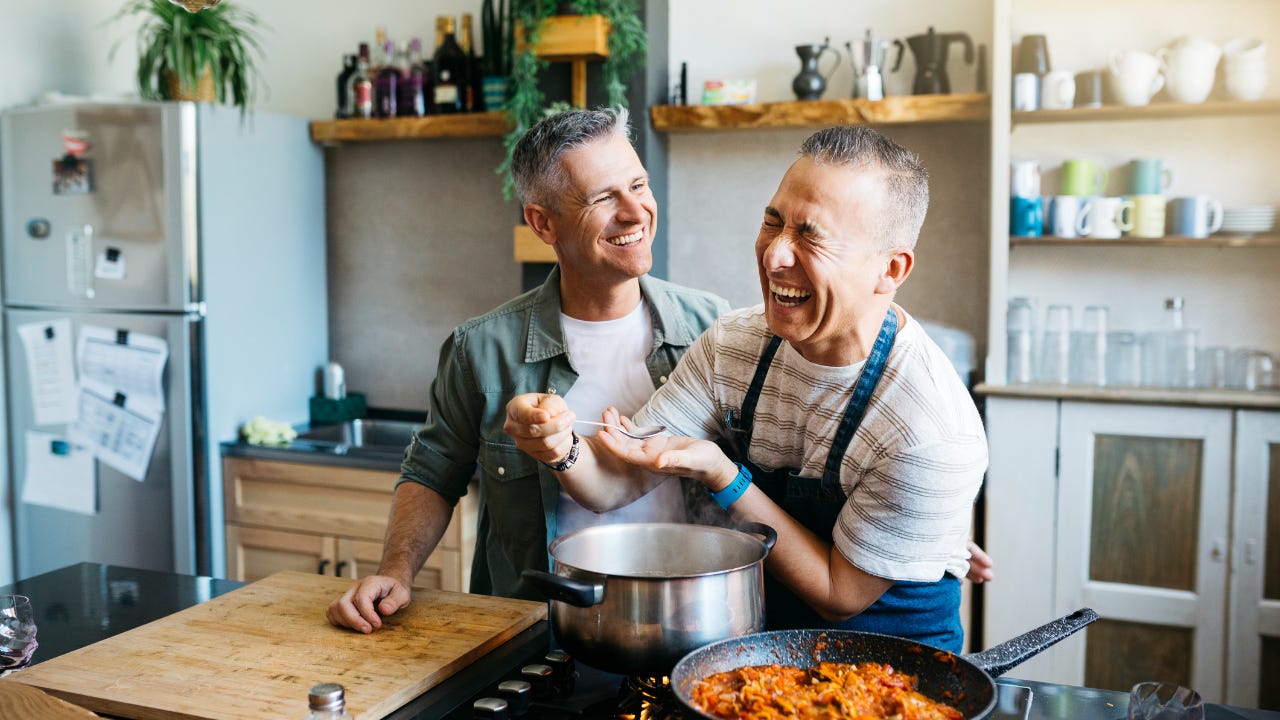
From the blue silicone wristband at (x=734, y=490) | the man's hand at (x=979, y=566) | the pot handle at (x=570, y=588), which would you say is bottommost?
the man's hand at (x=979, y=566)

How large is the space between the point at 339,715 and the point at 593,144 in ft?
3.71

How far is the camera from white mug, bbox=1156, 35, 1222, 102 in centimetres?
296

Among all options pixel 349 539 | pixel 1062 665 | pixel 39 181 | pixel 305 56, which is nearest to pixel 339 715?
pixel 349 539

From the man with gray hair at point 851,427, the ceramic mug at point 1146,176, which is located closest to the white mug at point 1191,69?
the ceramic mug at point 1146,176

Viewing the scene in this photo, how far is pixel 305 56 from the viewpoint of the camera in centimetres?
415

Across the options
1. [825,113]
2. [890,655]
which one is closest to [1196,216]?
[825,113]

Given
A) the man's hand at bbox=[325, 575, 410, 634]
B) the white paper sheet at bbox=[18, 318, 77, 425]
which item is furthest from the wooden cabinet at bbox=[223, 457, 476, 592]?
the man's hand at bbox=[325, 575, 410, 634]

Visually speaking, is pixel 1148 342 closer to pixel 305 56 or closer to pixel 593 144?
pixel 593 144

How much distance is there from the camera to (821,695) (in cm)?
114

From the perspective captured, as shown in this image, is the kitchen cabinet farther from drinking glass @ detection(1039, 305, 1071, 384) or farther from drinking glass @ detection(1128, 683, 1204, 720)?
drinking glass @ detection(1128, 683, 1204, 720)

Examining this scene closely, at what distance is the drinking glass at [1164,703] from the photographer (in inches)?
44.2

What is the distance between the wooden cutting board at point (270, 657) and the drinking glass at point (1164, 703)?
824 millimetres

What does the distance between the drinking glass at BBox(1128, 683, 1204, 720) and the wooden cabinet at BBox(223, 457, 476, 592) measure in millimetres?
2292

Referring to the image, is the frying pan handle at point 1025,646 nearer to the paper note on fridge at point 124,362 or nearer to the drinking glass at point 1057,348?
the drinking glass at point 1057,348
